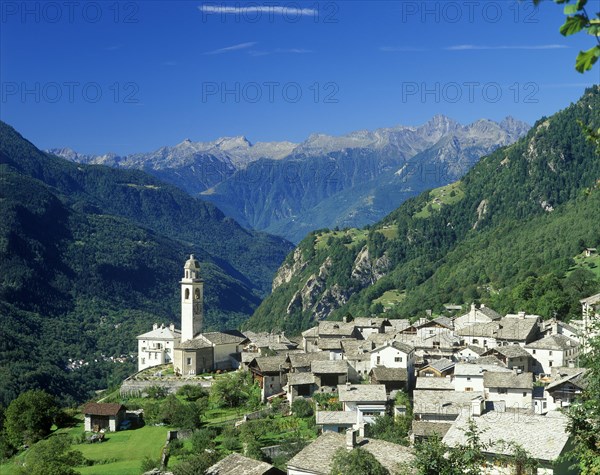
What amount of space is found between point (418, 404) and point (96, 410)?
24702mm

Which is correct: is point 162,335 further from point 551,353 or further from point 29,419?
point 551,353

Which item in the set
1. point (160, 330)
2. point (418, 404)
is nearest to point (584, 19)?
point (418, 404)

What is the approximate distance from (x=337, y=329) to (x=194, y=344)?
16.4 meters

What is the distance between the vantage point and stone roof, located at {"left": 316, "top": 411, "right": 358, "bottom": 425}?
159ft

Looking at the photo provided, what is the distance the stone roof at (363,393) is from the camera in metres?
52.2

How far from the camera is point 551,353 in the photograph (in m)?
62.8

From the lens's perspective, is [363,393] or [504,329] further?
[504,329]

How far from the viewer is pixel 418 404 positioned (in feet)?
163

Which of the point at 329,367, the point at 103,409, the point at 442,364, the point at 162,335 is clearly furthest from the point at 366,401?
the point at 162,335

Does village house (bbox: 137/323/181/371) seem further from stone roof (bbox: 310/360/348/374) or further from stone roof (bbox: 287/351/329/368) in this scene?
stone roof (bbox: 310/360/348/374)

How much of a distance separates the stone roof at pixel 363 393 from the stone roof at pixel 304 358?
900 centimetres

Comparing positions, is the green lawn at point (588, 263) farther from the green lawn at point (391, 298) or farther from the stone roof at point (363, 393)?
the stone roof at point (363, 393)

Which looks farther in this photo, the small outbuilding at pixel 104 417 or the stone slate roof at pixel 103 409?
the stone slate roof at pixel 103 409

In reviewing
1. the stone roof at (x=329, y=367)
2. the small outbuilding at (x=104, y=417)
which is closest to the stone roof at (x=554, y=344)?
the stone roof at (x=329, y=367)
